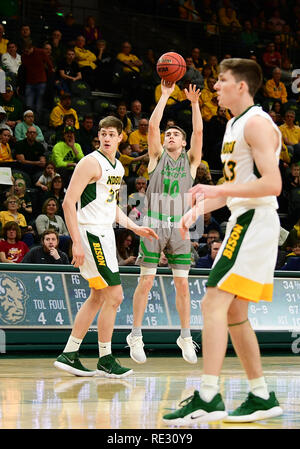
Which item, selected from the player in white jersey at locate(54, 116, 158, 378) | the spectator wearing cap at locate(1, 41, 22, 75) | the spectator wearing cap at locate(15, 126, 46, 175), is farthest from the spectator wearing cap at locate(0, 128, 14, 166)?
the player in white jersey at locate(54, 116, 158, 378)

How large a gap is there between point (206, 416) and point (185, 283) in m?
4.22

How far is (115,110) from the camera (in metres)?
16.2

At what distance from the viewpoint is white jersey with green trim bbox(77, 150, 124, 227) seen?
7684 millimetres

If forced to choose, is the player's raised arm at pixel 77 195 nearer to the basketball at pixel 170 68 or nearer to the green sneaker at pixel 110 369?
the green sneaker at pixel 110 369

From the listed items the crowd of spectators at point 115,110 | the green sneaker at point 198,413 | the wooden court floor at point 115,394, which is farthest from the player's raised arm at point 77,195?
the crowd of spectators at point 115,110

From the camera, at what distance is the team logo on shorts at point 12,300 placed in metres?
9.95

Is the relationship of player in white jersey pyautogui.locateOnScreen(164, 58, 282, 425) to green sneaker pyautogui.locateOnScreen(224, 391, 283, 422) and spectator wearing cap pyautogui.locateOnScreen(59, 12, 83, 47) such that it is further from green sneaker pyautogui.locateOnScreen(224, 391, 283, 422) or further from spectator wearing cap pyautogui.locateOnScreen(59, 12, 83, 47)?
spectator wearing cap pyautogui.locateOnScreen(59, 12, 83, 47)

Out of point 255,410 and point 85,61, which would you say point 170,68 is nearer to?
point 255,410

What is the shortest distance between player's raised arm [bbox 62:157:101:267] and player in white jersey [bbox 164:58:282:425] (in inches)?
88.7

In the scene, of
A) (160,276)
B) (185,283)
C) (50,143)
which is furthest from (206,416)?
(50,143)

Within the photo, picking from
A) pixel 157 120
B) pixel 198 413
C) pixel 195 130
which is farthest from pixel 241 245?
pixel 195 130

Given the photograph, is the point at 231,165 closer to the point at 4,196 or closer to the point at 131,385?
the point at 131,385

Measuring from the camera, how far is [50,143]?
14938 mm

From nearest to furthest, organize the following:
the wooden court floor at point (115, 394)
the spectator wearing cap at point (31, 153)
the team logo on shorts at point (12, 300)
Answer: the wooden court floor at point (115, 394) < the team logo on shorts at point (12, 300) < the spectator wearing cap at point (31, 153)
